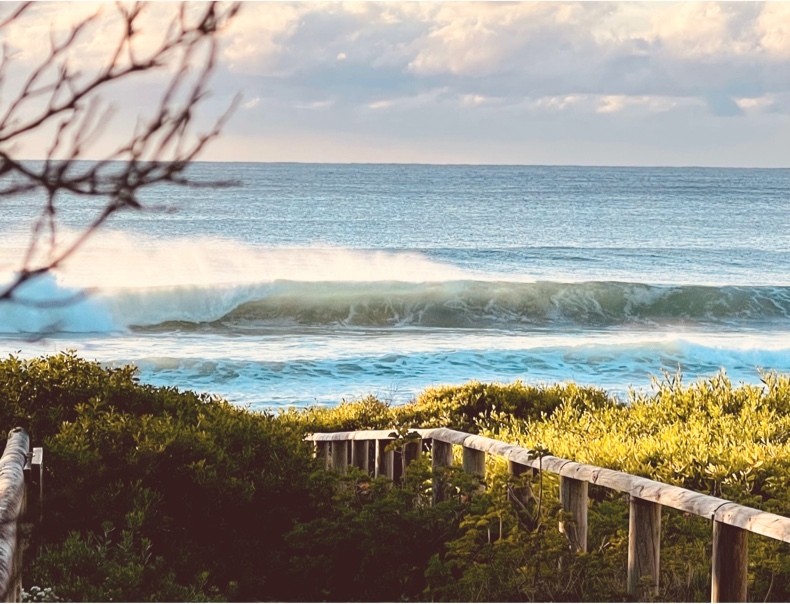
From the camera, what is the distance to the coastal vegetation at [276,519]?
196 inches

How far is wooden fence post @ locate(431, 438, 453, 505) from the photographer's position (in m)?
6.18

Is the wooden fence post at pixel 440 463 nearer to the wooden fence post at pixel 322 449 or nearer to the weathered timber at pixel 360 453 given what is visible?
the weathered timber at pixel 360 453

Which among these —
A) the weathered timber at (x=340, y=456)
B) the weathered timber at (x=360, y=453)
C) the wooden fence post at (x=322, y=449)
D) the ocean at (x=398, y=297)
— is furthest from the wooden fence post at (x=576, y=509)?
the wooden fence post at (x=322, y=449)

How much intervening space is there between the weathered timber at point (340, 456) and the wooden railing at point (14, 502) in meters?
3.84

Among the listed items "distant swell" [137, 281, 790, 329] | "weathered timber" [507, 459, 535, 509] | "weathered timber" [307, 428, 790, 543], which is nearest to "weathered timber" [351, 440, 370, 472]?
"weathered timber" [307, 428, 790, 543]

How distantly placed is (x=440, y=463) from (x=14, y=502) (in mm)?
3435

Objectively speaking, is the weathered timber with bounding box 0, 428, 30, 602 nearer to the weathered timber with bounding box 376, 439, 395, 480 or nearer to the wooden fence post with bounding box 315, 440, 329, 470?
the weathered timber with bounding box 376, 439, 395, 480

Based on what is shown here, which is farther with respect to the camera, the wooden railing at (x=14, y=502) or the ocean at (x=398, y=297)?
the ocean at (x=398, y=297)

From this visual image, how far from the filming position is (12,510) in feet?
11.4

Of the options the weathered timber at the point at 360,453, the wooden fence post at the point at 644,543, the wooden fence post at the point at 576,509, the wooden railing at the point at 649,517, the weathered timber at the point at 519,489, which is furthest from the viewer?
the weathered timber at the point at 360,453

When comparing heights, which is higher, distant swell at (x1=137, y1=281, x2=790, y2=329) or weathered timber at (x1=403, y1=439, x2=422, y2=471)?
weathered timber at (x1=403, y1=439, x2=422, y2=471)

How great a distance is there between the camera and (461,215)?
6231 cm

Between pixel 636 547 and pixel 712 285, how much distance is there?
30.5 meters

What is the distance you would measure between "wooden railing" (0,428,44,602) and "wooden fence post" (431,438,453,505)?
239cm
